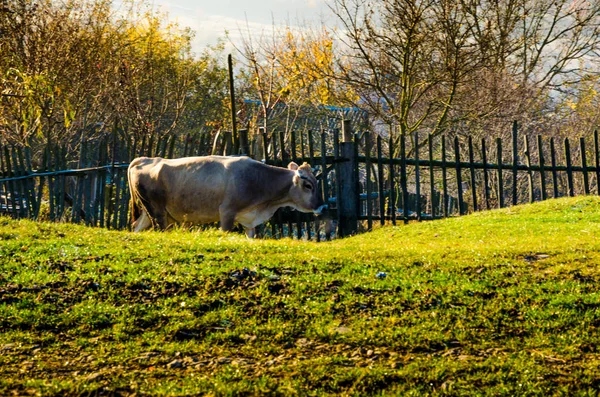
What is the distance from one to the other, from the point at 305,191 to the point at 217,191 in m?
1.91

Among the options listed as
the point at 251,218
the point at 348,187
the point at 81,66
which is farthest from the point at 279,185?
the point at 81,66

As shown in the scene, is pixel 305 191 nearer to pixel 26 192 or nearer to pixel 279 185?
pixel 279 185

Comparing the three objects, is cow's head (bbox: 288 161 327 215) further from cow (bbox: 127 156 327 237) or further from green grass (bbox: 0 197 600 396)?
green grass (bbox: 0 197 600 396)

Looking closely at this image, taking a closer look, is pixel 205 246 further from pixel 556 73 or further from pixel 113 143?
pixel 556 73

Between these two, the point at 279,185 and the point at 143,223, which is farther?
the point at 143,223

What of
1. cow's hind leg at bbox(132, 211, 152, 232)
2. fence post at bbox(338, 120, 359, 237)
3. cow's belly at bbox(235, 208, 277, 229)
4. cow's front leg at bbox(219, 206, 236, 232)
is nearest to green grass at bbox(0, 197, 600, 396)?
cow's front leg at bbox(219, 206, 236, 232)

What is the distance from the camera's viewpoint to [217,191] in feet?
53.9

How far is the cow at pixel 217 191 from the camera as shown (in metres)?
16.4

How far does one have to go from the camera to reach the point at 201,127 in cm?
4784

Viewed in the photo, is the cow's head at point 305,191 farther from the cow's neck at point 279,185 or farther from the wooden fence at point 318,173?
the wooden fence at point 318,173

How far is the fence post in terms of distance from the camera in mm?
17781

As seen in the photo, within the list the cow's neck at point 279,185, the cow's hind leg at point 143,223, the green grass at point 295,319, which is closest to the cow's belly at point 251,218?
the cow's neck at point 279,185

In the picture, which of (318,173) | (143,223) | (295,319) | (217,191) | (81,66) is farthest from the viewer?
(81,66)

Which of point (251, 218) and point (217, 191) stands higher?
point (217, 191)
